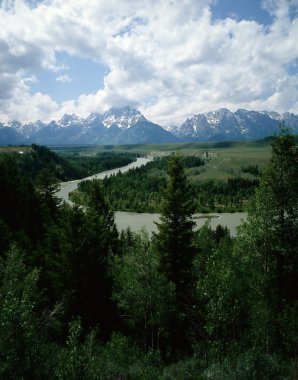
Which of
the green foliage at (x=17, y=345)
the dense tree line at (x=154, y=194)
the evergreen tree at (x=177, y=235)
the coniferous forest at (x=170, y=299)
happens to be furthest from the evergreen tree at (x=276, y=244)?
the dense tree line at (x=154, y=194)

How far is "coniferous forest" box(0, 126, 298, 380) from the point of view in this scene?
52.7ft

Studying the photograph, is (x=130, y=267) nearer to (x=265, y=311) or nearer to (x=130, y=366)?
(x=130, y=366)

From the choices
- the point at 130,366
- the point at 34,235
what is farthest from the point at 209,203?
the point at 130,366

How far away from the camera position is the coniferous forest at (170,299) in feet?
52.7

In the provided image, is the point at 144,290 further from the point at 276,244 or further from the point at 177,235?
the point at 276,244

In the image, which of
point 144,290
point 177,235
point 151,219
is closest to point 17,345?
point 144,290

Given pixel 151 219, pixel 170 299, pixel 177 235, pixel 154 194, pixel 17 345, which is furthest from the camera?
pixel 154 194

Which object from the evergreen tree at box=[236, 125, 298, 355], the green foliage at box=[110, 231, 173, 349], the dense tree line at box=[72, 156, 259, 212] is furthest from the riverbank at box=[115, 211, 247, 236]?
the evergreen tree at box=[236, 125, 298, 355]

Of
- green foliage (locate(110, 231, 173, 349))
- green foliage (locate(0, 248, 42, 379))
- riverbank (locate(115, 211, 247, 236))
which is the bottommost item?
riverbank (locate(115, 211, 247, 236))

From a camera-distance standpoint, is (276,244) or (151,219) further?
(151,219)

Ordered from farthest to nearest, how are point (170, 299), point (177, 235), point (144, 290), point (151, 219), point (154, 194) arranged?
point (154, 194) < point (151, 219) < point (177, 235) < point (170, 299) < point (144, 290)

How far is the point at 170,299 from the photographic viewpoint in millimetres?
24266

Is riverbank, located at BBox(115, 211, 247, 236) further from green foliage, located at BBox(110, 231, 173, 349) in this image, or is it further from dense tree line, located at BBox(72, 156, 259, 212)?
green foliage, located at BBox(110, 231, 173, 349)

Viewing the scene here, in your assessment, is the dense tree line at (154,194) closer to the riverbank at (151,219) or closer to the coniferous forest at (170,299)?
the riverbank at (151,219)
